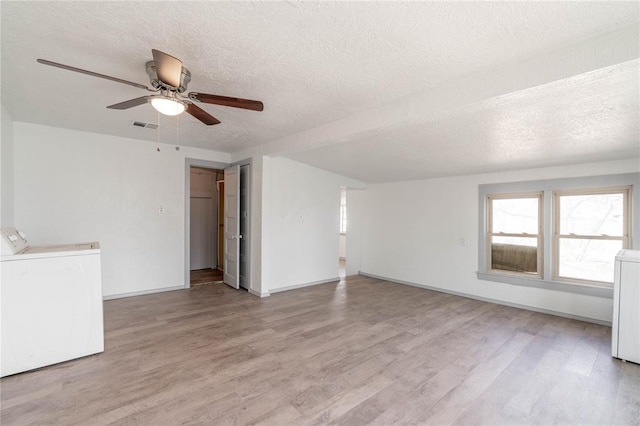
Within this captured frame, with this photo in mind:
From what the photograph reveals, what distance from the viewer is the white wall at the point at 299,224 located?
196 inches

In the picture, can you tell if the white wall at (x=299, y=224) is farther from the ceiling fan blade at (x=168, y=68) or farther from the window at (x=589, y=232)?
the window at (x=589, y=232)

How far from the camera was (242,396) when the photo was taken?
2168 mm

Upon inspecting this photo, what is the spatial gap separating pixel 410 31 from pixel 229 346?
3.14m

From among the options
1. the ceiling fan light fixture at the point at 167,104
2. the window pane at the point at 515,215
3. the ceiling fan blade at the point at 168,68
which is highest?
the ceiling fan blade at the point at 168,68

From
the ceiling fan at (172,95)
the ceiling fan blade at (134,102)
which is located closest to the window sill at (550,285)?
the ceiling fan at (172,95)

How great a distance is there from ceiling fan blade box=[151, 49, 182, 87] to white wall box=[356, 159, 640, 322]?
4.79 meters

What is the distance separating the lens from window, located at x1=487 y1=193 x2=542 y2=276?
177 inches

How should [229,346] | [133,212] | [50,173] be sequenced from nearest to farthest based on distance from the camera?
[229,346] < [50,173] < [133,212]

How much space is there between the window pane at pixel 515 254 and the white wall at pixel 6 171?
674 centimetres

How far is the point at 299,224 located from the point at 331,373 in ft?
10.5

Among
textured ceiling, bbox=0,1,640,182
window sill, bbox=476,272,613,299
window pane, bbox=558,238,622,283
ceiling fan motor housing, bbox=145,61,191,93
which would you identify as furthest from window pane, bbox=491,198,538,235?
ceiling fan motor housing, bbox=145,61,191,93


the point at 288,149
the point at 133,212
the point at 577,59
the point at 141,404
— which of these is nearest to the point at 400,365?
the point at 141,404

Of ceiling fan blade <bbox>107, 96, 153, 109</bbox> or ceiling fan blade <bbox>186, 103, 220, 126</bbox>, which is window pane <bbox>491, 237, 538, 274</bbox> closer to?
ceiling fan blade <bbox>186, 103, 220, 126</bbox>

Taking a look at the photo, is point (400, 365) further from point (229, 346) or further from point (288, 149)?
point (288, 149)
